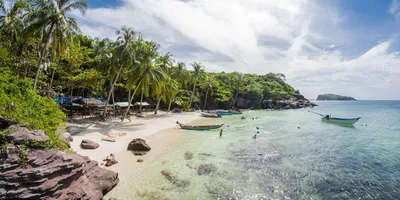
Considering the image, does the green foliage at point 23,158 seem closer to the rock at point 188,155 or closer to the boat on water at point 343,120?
the rock at point 188,155

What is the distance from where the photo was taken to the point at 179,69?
43562 millimetres

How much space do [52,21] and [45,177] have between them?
16337 mm

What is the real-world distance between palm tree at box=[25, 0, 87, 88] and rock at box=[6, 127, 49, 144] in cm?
1209

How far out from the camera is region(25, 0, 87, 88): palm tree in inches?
680

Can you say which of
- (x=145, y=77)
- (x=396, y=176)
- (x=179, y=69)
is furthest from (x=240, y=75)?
(x=396, y=176)

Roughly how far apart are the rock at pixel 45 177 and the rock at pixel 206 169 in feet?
17.4

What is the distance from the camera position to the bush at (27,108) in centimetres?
796

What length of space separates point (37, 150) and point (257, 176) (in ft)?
34.7

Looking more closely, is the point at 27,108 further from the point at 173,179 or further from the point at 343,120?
the point at 343,120

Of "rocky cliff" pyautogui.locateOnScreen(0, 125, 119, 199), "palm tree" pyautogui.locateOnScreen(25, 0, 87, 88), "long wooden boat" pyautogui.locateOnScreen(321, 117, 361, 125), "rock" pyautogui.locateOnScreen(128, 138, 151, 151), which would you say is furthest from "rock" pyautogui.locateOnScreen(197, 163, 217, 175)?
"long wooden boat" pyautogui.locateOnScreen(321, 117, 361, 125)

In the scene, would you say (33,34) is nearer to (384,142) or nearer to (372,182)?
(372,182)

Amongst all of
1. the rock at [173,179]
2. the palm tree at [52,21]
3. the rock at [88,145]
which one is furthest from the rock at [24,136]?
the palm tree at [52,21]

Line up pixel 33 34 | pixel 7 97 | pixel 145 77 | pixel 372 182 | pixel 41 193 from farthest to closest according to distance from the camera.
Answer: pixel 145 77 → pixel 33 34 → pixel 372 182 → pixel 7 97 → pixel 41 193

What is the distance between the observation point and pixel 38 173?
262 inches
